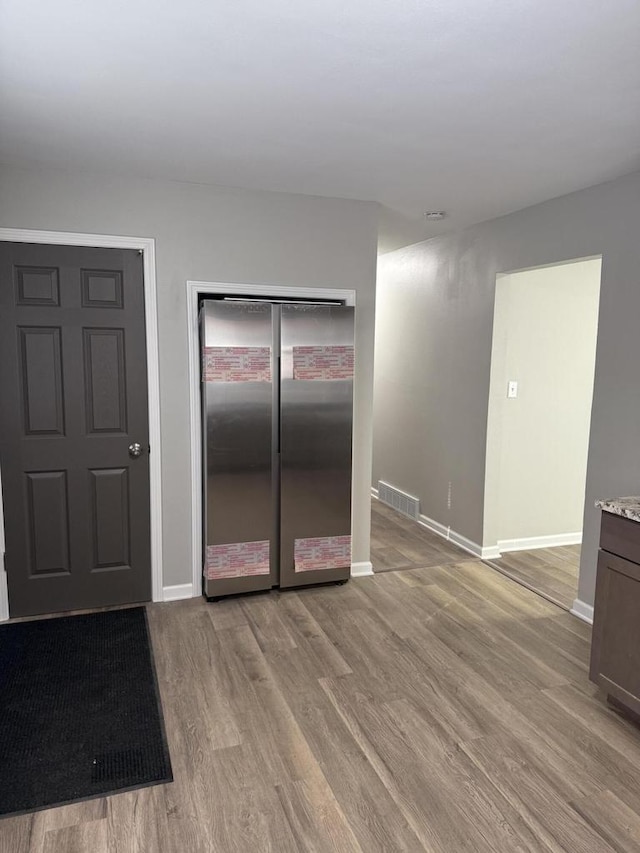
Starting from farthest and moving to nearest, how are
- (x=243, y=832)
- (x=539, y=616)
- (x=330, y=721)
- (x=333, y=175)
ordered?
(x=539, y=616) → (x=333, y=175) → (x=330, y=721) → (x=243, y=832)

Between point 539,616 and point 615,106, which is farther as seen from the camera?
point 539,616

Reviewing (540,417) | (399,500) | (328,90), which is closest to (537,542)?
(540,417)

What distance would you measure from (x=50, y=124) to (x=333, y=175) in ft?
4.57

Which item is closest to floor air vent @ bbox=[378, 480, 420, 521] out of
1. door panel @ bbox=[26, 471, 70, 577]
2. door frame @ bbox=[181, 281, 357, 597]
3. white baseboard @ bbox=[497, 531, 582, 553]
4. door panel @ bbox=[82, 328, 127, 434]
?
white baseboard @ bbox=[497, 531, 582, 553]

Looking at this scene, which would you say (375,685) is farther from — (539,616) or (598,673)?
(539,616)

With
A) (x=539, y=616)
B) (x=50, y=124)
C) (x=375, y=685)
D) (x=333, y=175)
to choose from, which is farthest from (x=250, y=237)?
(x=539, y=616)

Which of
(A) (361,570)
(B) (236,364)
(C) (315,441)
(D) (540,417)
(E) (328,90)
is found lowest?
(A) (361,570)

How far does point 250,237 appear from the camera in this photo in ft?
11.8

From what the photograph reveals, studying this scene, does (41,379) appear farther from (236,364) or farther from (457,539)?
(457,539)

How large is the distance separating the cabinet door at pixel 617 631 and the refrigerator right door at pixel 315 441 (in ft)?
5.21

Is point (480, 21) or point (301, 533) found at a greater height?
point (480, 21)

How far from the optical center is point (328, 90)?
2178 mm

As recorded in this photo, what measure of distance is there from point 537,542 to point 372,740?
2761mm

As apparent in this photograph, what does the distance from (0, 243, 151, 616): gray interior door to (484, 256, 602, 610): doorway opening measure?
2452 millimetres
